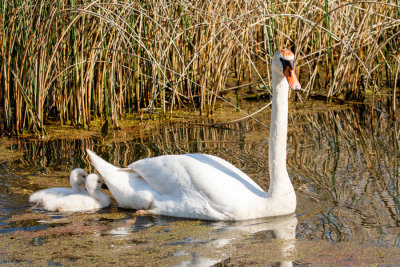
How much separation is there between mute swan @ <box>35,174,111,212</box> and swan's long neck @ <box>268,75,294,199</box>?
154 centimetres

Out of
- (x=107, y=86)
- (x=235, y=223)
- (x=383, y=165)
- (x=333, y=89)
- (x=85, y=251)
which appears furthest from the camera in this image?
(x=333, y=89)

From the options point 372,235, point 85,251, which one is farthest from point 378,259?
point 85,251

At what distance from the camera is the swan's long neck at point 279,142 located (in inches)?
211

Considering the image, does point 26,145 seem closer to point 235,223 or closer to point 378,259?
point 235,223

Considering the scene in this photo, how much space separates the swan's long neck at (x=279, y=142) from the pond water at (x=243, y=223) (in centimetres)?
25

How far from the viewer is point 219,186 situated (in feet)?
17.4

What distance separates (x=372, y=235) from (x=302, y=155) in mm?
2582

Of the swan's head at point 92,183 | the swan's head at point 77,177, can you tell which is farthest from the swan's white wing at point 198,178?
the swan's head at point 77,177

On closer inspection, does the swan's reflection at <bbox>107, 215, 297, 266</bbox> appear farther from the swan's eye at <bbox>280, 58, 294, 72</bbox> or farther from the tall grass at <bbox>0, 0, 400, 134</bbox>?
the tall grass at <bbox>0, 0, 400, 134</bbox>

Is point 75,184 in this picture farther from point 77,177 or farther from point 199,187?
point 199,187

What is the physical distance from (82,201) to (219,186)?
1.27m

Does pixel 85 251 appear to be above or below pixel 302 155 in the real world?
below

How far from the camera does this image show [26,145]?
7891mm

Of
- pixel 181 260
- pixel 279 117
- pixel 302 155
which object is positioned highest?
pixel 279 117
